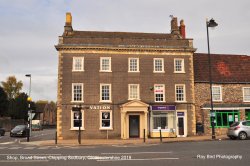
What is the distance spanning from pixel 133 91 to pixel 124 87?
→ 3.41ft

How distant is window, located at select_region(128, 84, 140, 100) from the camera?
3297 cm

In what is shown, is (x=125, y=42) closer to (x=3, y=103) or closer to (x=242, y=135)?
(x=242, y=135)

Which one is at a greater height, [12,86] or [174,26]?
[174,26]

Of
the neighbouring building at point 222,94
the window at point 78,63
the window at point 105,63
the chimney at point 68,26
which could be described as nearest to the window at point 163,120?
the neighbouring building at point 222,94

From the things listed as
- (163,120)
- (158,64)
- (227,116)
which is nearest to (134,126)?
(163,120)

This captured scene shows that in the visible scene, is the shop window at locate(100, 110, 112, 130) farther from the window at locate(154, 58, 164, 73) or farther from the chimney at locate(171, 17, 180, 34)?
the chimney at locate(171, 17, 180, 34)

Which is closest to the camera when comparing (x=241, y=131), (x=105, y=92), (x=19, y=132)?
(x=241, y=131)

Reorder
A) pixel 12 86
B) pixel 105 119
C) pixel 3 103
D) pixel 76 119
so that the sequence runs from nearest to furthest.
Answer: pixel 76 119 → pixel 105 119 → pixel 3 103 → pixel 12 86

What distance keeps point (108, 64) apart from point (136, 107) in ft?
17.6

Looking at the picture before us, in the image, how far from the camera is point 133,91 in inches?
1303

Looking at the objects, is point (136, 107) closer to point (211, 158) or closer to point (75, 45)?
point (75, 45)

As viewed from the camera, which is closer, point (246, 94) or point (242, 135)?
point (242, 135)

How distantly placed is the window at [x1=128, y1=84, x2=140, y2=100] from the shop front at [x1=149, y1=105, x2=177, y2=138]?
200cm

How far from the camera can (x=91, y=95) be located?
107 ft
